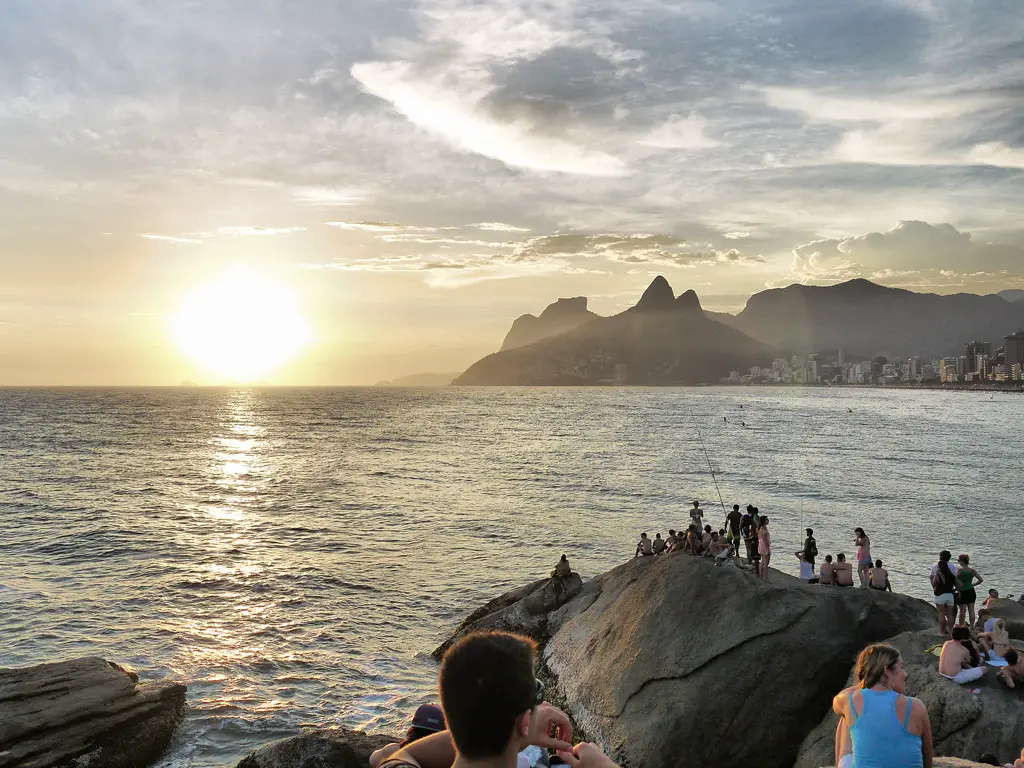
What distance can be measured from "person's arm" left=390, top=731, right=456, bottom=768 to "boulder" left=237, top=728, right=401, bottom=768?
7.65m

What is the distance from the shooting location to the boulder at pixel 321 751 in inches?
389

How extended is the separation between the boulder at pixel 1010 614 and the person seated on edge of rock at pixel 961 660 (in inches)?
202

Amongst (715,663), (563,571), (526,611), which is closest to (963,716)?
(715,663)

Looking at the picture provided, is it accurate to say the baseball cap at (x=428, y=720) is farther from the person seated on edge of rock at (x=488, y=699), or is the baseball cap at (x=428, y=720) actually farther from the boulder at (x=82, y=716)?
the boulder at (x=82, y=716)

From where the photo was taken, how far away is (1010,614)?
52.7 feet

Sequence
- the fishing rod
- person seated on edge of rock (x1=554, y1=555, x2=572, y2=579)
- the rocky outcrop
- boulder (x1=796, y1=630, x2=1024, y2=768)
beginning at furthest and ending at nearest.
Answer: the fishing rod < person seated on edge of rock (x1=554, y1=555, x2=572, y2=579) < the rocky outcrop < boulder (x1=796, y1=630, x2=1024, y2=768)

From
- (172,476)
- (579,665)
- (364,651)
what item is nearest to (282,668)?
(364,651)

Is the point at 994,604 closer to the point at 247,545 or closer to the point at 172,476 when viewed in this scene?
the point at 247,545

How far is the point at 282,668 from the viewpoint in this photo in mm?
19297

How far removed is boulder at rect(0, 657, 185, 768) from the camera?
464 inches

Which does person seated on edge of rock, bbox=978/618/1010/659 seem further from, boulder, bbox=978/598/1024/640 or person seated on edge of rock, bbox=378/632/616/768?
person seated on edge of rock, bbox=378/632/616/768

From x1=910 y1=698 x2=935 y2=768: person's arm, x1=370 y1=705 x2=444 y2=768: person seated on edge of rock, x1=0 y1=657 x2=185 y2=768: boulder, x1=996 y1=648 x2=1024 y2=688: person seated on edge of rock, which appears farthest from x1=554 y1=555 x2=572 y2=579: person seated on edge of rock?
x1=370 y1=705 x2=444 y2=768: person seated on edge of rock

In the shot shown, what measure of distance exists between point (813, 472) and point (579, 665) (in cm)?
4869

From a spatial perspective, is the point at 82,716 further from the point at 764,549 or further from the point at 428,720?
the point at 764,549
